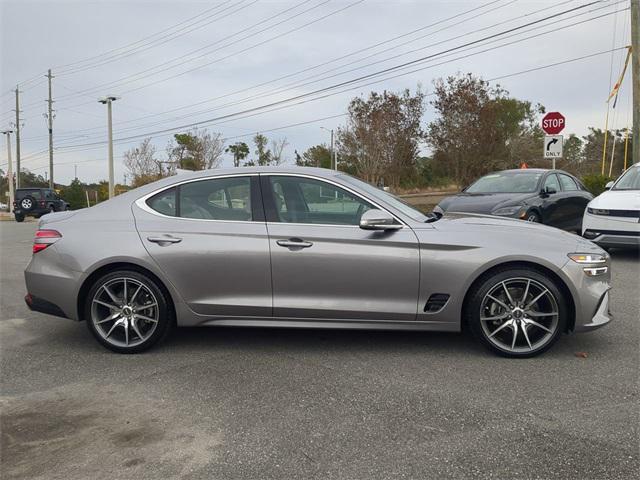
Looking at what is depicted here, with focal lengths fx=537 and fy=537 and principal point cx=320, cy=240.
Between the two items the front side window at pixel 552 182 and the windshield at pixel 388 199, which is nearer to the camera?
the windshield at pixel 388 199

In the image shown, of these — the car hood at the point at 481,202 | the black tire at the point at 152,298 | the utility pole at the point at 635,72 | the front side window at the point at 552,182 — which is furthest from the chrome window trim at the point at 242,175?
the utility pole at the point at 635,72

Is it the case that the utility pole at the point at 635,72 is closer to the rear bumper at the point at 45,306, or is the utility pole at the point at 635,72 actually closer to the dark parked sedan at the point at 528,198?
the dark parked sedan at the point at 528,198

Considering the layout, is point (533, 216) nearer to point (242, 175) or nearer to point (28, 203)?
point (242, 175)

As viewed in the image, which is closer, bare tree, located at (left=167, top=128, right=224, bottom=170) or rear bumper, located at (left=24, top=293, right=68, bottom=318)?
rear bumper, located at (left=24, top=293, right=68, bottom=318)

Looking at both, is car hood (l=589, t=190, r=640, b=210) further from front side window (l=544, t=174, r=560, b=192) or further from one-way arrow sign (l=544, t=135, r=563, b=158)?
one-way arrow sign (l=544, t=135, r=563, b=158)

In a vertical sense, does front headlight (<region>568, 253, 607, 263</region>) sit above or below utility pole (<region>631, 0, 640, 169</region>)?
below

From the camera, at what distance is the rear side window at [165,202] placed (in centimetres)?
450

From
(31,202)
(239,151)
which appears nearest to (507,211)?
(31,202)

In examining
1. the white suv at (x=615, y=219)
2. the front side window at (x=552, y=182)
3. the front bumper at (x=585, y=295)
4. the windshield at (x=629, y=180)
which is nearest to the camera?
the front bumper at (x=585, y=295)

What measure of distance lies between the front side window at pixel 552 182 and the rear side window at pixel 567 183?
0.65 feet

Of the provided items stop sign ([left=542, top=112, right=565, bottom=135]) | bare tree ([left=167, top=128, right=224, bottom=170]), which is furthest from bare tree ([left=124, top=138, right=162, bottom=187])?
stop sign ([left=542, top=112, right=565, bottom=135])

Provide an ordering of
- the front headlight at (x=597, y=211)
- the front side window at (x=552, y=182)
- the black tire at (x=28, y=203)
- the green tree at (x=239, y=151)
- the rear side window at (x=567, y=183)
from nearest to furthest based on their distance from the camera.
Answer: the front headlight at (x=597, y=211) < the front side window at (x=552, y=182) < the rear side window at (x=567, y=183) < the black tire at (x=28, y=203) < the green tree at (x=239, y=151)

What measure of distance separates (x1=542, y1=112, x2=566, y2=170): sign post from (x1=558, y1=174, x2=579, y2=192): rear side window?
3695 mm

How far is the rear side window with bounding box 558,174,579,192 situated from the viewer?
10658mm
